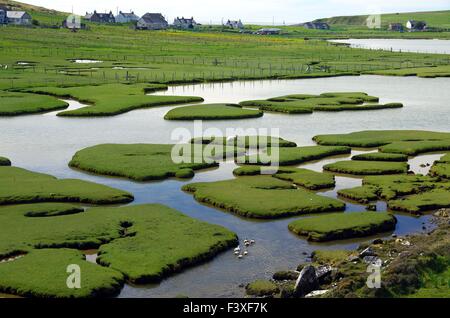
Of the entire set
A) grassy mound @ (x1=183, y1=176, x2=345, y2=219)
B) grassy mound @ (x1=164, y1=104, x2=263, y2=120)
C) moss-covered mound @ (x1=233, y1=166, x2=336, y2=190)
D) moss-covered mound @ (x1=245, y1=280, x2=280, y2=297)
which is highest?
grassy mound @ (x1=164, y1=104, x2=263, y2=120)

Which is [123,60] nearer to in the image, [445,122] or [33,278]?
[445,122]

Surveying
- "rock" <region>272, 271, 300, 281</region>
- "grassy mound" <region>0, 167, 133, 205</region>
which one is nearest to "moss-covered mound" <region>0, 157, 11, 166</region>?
"grassy mound" <region>0, 167, 133, 205</region>

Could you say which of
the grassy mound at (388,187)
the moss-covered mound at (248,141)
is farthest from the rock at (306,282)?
the moss-covered mound at (248,141)

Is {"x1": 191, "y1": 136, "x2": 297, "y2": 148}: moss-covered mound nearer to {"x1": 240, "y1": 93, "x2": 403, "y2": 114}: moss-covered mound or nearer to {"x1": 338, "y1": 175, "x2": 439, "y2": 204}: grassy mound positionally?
{"x1": 338, "y1": 175, "x2": 439, "y2": 204}: grassy mound

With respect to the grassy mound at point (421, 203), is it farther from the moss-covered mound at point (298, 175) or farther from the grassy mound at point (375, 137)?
the grassy mound at point (375, 137)

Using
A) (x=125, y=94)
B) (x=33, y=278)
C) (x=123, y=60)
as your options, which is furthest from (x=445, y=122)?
(x=123, y=60)

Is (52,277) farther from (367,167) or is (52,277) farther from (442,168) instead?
(442,168)
